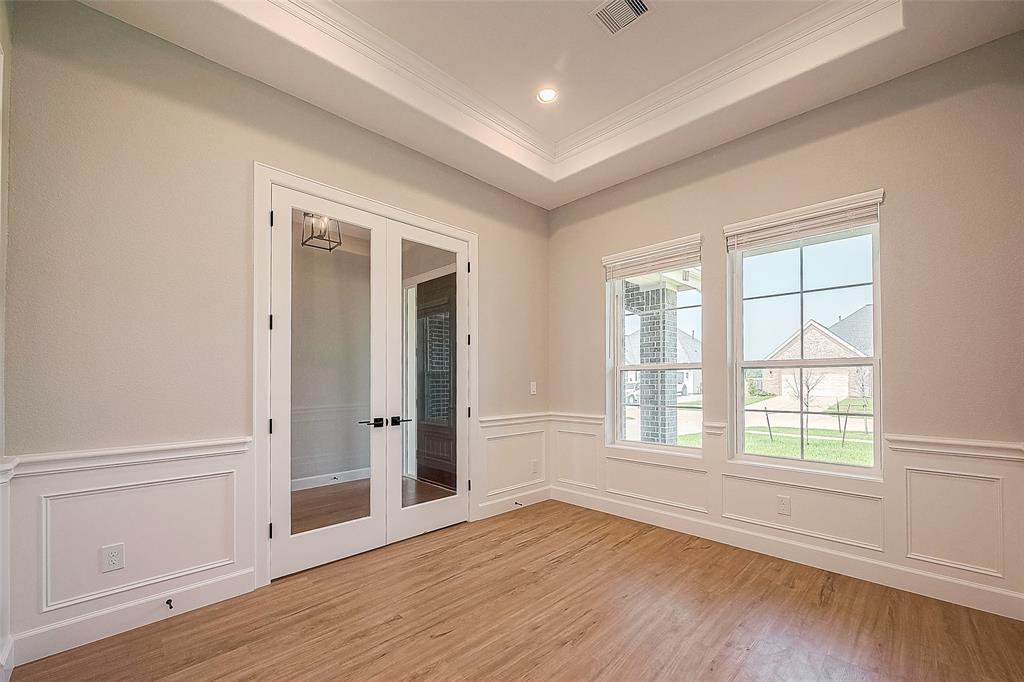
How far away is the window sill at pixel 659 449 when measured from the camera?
155 inches

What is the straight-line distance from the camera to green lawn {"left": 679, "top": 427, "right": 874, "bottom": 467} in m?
3.15

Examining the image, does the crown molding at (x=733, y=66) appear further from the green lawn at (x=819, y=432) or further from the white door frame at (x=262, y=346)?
the green lawn at (x=819, y=432)

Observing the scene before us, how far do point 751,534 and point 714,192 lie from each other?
8.63 ft

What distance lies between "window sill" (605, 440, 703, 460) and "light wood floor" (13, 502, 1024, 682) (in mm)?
831

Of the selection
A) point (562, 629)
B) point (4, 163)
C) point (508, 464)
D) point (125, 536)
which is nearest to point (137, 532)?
point (125, 536)

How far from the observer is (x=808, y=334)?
11.1 feet

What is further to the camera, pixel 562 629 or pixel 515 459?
pixel 515 459

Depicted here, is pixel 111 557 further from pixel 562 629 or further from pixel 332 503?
pixel 562 629

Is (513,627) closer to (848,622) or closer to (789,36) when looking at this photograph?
(848,622)

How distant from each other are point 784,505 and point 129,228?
4.38 m

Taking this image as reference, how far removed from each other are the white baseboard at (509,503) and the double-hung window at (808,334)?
195 centimetres

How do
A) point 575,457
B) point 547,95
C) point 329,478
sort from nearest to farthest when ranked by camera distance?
1. point 329,478
2. point 547,95
3. point 575,457

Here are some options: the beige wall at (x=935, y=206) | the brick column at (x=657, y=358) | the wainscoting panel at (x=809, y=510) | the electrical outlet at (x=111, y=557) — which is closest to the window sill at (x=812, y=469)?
the wainscoting panel at (x=809, y=510)

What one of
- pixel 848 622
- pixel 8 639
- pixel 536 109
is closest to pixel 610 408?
pixel 848 622
